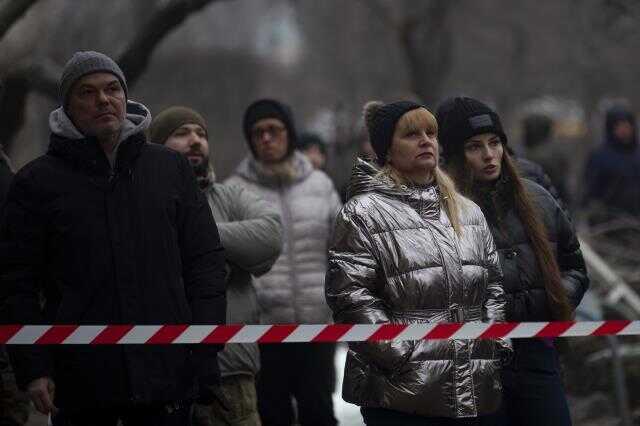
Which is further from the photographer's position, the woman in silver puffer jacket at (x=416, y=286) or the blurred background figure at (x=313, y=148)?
the blurred background figure at (x=313, y=148)

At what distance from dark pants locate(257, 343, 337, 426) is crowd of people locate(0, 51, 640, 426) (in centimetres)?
131

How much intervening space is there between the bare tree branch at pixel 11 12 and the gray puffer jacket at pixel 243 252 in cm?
191

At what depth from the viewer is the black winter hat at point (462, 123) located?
5.97 m

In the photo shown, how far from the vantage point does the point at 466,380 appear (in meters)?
5.02

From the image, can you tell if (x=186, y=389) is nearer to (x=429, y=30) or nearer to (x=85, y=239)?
(x=85, y=239)

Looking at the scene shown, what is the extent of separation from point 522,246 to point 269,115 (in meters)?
2.33

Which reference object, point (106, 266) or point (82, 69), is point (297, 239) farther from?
point (106, 266)

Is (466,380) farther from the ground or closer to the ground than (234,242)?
closer to the ground

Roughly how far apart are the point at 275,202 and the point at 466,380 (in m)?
2.75

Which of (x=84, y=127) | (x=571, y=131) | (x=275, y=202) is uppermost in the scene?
(x=84, y=127)

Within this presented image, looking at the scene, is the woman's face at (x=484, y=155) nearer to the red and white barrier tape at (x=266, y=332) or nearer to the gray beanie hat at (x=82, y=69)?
the red and white barrier tape at (x=266, y=332)

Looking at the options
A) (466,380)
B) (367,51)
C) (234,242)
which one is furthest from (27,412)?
(367,51)

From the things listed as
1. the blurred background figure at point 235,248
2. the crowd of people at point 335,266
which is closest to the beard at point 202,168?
the blurred background figure at point 235,248

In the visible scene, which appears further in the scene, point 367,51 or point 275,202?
point 367,51
